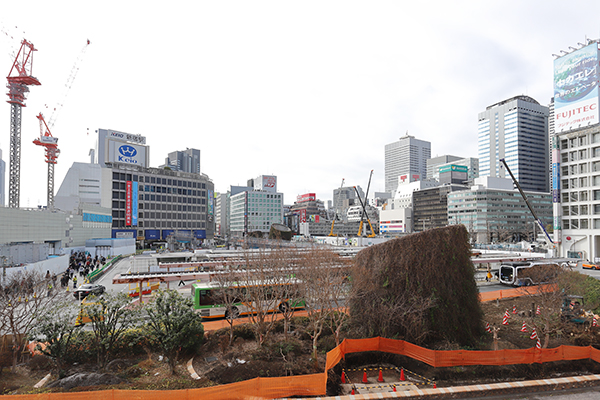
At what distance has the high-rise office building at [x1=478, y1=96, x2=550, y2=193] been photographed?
176 m

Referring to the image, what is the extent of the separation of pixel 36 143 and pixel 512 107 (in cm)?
20695

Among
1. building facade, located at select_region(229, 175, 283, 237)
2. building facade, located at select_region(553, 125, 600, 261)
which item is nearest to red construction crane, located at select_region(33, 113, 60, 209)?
building facade, located at select_region(229, 175, 283, 237)

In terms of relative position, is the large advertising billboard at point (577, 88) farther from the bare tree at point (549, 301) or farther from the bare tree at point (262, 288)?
the bare tree at point (262, 288)

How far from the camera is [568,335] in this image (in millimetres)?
18156

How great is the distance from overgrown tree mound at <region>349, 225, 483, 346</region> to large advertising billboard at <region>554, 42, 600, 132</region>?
63.6 metres

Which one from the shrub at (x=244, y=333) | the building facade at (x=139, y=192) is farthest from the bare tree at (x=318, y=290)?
the building facade at (x=139, y=192)

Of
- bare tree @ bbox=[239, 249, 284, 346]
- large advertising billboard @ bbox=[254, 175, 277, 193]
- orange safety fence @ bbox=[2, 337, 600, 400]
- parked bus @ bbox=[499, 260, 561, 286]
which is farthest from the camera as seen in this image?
large advertising billboard @ bbox=[254, 175, 277, 193]

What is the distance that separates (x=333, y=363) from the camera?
45.3 ft

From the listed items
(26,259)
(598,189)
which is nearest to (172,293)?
(26,259)

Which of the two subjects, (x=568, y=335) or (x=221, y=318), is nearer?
(x=568, y=335)

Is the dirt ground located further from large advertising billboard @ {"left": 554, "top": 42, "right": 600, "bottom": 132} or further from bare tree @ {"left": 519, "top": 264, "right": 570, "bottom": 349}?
large advertising billboard @ {"left": 554, "top": 42, "right": 600, "bottom": 132}

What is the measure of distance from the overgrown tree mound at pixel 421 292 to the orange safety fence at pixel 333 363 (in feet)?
3.86

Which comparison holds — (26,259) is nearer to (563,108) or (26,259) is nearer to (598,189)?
(598,189)

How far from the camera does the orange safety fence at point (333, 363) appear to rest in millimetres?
10211
